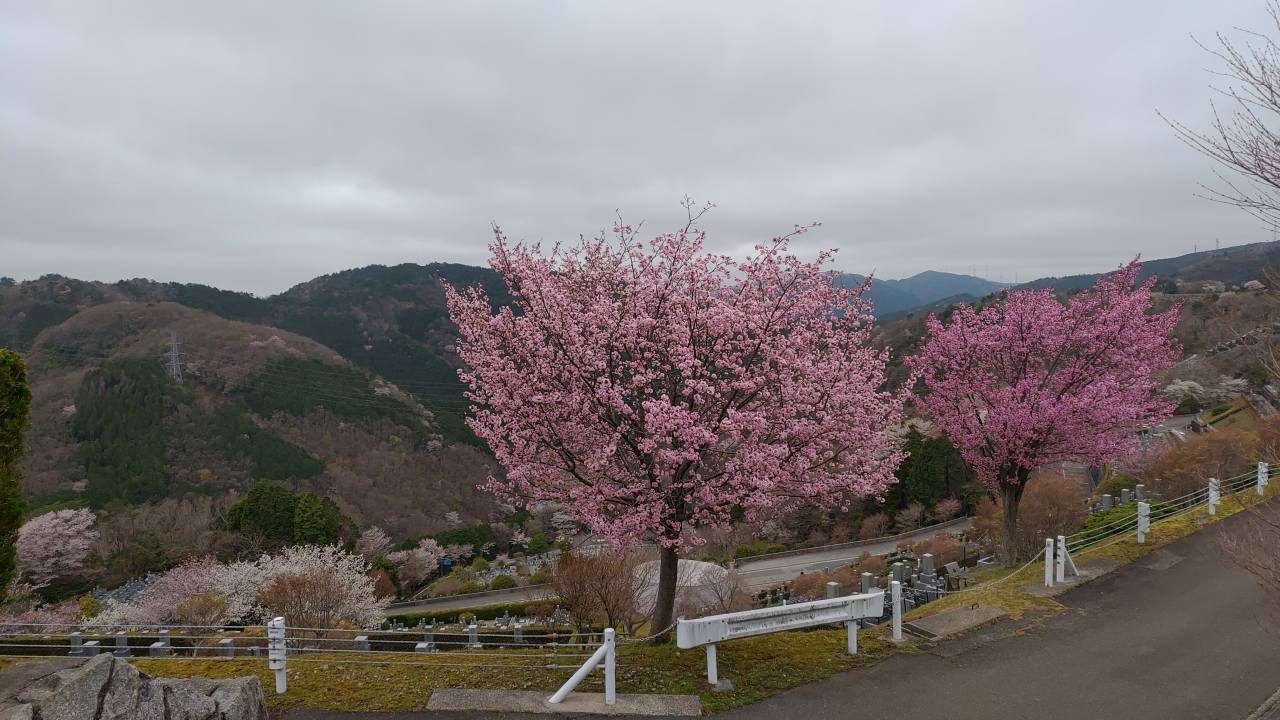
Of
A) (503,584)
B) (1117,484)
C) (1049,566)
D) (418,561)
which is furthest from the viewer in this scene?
(418,561)

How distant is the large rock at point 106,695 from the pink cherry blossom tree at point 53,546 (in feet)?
118

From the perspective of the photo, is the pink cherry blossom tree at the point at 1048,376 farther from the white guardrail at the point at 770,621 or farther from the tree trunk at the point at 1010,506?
the white guardrail at the point at 770,621

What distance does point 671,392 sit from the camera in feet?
25.2

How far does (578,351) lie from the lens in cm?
718

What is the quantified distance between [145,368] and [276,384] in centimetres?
1333

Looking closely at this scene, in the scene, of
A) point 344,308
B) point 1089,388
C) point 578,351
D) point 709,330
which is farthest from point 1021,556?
point 344,308

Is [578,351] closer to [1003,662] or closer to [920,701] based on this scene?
[920,701]

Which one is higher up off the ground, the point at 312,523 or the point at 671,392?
the point at 671,392

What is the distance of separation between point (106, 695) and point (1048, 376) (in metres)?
15.3

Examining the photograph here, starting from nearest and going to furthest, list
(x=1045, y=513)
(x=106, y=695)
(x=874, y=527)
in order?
(x=106, y=695) < (x=1045, y=513) < (x=874, y=527)

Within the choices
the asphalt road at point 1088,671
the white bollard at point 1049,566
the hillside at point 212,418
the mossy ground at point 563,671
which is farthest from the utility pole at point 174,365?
the white bollard at point 1049,566

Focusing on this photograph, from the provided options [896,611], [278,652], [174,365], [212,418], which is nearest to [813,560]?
[896,611]

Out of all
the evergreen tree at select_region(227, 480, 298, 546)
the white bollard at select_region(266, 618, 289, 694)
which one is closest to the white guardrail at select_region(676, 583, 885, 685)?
the white bollard at select_region(266, 618, 289, 694)

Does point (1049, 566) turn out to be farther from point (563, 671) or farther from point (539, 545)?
point (539, 545)
